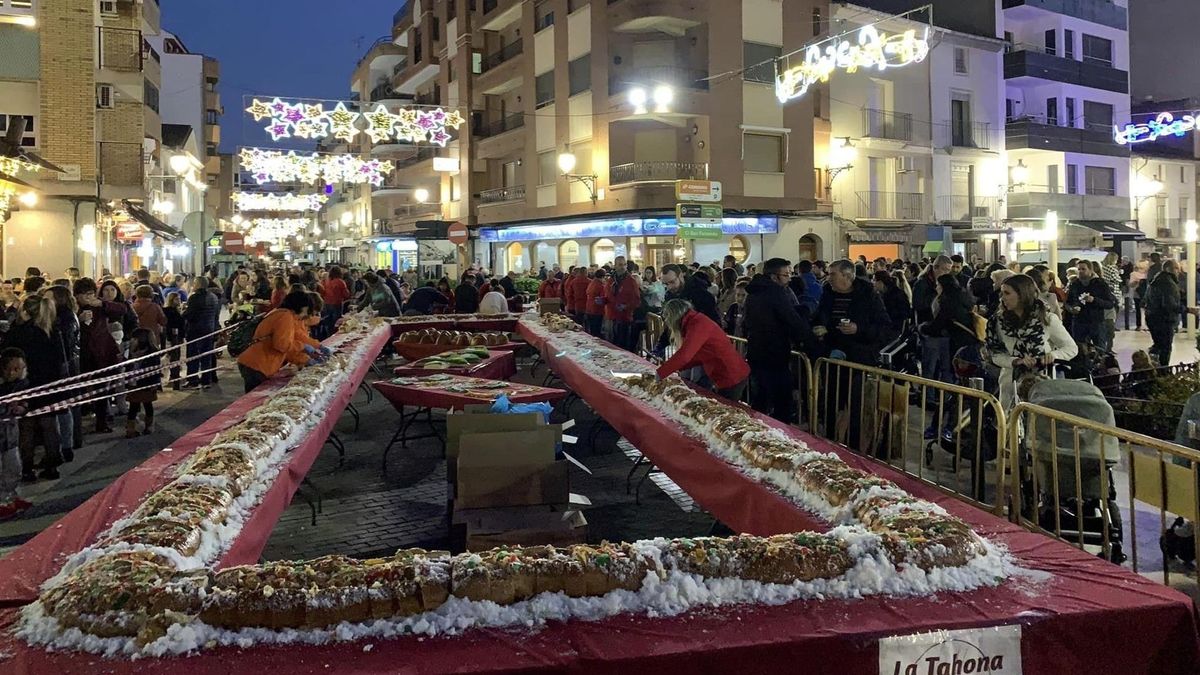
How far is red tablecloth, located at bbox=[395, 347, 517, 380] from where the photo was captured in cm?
977

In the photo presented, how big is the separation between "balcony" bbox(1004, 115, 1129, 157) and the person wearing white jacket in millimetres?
33729

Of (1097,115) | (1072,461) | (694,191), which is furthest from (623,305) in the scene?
(1097,115)

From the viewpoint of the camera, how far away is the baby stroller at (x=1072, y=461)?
5.11m

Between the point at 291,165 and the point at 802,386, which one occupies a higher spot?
the point at 291,165

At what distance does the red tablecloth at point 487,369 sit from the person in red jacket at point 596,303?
208 inches

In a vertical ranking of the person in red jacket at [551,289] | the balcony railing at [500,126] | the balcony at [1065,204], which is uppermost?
the balcony railing at [500,126]

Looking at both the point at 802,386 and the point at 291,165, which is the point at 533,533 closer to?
the point at 802,386

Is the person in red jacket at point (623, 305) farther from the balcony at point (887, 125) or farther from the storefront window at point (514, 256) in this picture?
the storefront window at point (514, 256)

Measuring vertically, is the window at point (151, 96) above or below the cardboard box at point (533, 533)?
above

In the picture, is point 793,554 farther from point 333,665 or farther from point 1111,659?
point 333,665

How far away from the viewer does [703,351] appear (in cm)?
744

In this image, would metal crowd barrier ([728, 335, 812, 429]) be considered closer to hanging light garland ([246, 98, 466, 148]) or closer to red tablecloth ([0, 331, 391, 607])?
red tablecloth ([0, 331, 391, 607])

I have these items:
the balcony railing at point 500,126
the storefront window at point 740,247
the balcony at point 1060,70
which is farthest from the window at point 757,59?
the balcony at point 1060,70

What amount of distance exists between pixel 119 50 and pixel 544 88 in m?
15.7
